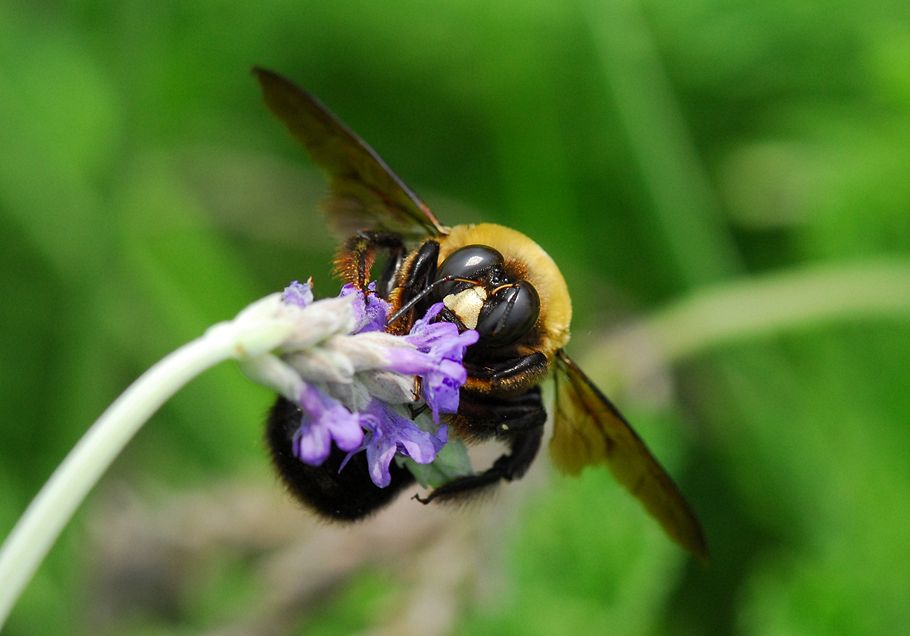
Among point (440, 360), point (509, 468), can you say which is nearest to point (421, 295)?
point (440, 360)

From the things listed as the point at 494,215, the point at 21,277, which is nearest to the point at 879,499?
the point at 494,215

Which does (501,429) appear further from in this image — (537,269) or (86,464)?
(86,464)

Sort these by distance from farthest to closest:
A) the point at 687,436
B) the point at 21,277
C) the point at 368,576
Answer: the point at 21,277, the point at 687,436, the point at 368,576

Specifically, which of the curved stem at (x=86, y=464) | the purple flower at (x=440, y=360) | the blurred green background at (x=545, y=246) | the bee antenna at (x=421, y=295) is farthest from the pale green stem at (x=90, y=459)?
the blurred green background at (x=545, y=246)

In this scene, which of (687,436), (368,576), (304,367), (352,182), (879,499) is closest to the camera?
(304,367)

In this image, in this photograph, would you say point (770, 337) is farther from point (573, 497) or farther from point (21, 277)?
point (21, 277)

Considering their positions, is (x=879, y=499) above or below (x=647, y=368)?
below

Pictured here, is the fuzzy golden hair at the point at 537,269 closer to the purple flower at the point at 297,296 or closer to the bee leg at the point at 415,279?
the bee leg at the point at 415,279
